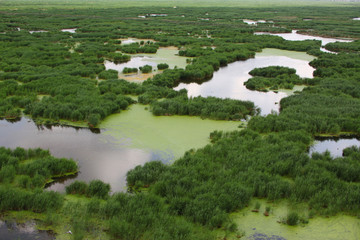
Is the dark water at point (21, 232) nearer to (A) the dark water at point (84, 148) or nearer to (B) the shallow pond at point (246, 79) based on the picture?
(A) the dark water at point (84, 148)

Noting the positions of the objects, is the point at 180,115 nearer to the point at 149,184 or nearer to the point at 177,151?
the point at 177,151

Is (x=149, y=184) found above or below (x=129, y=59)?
below

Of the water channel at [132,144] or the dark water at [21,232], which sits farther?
the water channel at [132,144]

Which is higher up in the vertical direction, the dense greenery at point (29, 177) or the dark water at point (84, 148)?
the dense greenery at point (29, 177)

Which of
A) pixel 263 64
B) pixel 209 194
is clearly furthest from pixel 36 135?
pixel 263 64

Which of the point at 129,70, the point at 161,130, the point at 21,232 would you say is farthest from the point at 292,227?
the point at 129,70

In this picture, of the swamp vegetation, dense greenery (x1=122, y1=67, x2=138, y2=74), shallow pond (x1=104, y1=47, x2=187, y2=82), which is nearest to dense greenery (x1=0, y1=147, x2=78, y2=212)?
the swamp vegetation

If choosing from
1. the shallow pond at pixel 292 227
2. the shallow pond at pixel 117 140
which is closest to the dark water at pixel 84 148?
the shallow pond at pixel 117 140
